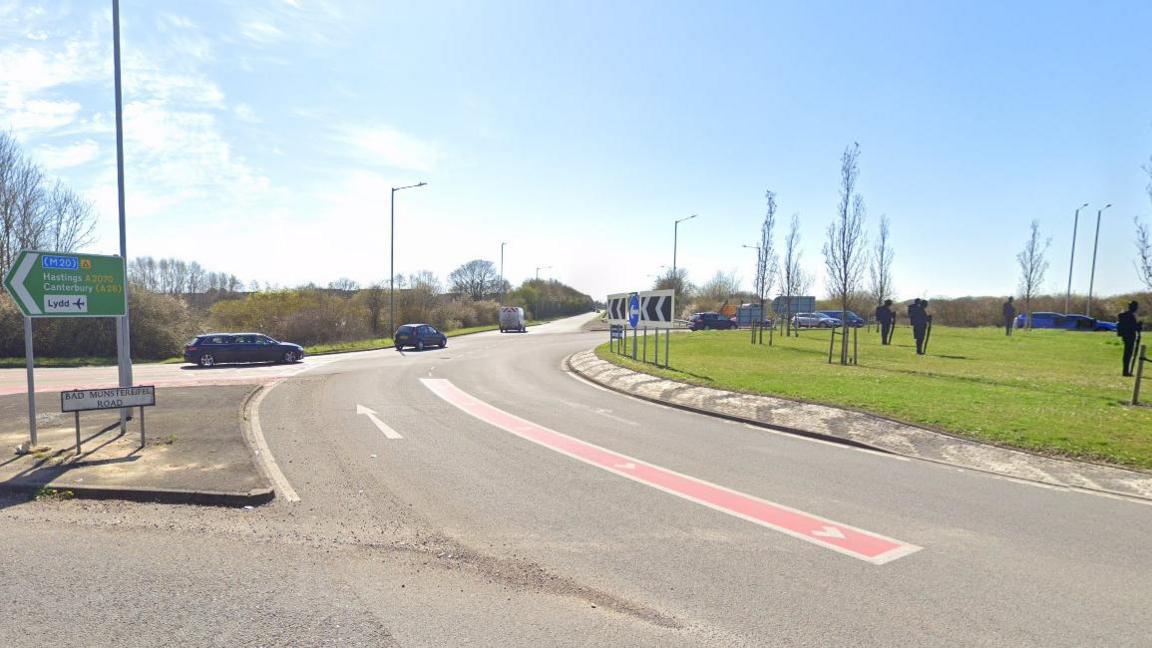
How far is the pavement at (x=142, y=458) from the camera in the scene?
6371 millimetres

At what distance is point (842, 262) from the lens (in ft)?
70.9

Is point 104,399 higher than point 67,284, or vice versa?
point 67,284

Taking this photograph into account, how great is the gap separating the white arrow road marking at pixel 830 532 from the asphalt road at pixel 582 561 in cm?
3

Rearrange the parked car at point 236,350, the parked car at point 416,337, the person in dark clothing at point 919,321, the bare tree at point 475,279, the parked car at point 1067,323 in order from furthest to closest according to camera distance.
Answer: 1. the bare tree at point 475,279
2. the parked car at point 1067,323
3. the parked car at point 416,337
4. the parked car at point 236,350
5. the person in dark clothing at point 919,321

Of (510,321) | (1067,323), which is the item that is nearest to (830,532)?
(510,321)

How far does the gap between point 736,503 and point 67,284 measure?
9599mm

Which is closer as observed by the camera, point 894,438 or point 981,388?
point 894,438

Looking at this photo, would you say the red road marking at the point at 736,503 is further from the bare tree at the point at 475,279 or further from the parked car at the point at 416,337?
the bare tree at the point at 475,279

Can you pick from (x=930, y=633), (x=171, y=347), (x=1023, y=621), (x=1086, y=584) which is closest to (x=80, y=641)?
(x=930, y=633)

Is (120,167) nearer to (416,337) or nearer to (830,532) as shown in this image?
(830,532)

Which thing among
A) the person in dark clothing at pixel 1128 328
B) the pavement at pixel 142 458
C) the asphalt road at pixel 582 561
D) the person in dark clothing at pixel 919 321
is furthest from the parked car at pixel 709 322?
the asphalt road at pixel 582 561

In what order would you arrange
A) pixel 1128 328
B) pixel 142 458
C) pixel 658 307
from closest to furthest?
pixel 142 458 < pixel 1128 328 < pixel 658 307

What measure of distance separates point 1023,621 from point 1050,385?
13015 millimetres

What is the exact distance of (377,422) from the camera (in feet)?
36.4
